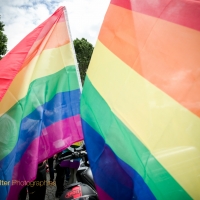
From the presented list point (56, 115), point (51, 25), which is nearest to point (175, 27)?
point (56, 115)

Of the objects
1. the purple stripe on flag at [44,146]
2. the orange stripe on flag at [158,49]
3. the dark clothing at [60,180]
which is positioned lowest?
the dark clothing at [60,180]

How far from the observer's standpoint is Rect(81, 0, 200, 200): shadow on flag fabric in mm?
1414

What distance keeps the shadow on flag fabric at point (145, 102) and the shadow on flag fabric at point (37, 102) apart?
766 mm

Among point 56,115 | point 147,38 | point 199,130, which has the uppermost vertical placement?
point 147,38

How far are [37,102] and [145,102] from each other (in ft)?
4.99

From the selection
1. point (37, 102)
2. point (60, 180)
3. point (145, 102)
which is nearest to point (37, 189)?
point (60, 180)

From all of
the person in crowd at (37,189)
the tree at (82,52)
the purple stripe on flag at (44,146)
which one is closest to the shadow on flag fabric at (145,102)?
the purple stripe on flag at (44,146)

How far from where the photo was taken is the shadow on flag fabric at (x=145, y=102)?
4.64ft

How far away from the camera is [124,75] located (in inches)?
73.0

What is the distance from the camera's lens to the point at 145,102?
1.64 metres

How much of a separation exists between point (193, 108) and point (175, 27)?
63 centimetres

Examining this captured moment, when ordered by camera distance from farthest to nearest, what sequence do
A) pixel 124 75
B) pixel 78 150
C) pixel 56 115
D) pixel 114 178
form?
1. pixel 78 150
2. pixel 56 115
3. pixel 124 75
4. pixel 114 178

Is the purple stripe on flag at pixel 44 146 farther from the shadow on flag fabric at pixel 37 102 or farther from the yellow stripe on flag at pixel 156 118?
the yellow stripe on flag at pixel 156 118

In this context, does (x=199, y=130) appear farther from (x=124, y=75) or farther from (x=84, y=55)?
(x=84, y=55)
